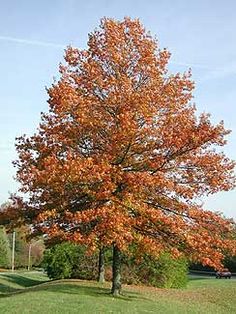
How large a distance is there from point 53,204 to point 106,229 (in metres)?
3.68

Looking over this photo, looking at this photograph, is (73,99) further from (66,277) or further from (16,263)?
(16,263)

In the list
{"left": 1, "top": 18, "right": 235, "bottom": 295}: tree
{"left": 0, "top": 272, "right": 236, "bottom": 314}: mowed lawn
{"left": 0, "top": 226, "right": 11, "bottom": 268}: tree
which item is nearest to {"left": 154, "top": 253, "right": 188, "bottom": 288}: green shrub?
{"left": 0, "top": 272, "right": 236, "bottom": 314}: mowed lawn

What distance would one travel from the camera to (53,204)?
71.5 ft

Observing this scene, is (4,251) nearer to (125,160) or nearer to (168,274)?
(168,274)

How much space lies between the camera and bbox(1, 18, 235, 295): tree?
19.5m

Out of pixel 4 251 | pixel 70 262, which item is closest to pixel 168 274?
pixel 70 262

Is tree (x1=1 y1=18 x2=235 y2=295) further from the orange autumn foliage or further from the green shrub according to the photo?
the green shrub

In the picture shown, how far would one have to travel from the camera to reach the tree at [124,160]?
64.0 ft

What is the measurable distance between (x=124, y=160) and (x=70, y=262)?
16.9m

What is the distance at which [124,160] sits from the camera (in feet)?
68.8

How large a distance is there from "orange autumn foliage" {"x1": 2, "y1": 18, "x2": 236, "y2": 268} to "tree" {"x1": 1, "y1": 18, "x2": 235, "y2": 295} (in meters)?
0.04

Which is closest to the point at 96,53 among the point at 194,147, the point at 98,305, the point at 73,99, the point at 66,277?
the point at 73,99

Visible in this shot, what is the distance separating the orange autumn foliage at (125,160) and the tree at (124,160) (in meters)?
0.04

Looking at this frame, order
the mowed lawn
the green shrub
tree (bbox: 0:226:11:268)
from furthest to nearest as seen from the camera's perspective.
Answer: tree (bbox: 0:226:11:268) → the green shrub → the mowed lawn
